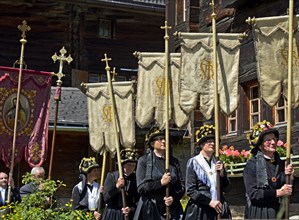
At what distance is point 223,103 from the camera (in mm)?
8125

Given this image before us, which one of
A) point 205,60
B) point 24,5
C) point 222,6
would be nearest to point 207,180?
point 205,60

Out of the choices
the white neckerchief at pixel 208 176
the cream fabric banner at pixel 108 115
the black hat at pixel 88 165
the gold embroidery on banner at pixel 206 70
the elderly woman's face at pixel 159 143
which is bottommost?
the white neckerchief at pixel 208 176

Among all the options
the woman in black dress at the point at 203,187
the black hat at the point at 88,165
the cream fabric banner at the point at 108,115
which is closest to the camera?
the woman in black dress at the point at 203,187

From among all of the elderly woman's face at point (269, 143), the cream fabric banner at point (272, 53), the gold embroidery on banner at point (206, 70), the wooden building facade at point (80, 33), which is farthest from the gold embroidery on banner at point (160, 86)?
the wooden building facade at point (80, 33)

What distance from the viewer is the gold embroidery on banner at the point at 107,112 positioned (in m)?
9.98

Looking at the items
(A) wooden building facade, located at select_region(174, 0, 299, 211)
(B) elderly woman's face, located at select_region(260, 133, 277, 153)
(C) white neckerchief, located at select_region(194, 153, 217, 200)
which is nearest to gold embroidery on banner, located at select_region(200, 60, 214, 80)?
(C) white neckerchief, located at select_region(194, 153, 217, 200)

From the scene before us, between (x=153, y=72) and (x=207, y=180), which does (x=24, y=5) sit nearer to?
(x=153, y=72)

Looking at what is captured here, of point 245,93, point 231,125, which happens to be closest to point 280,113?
point 245,93

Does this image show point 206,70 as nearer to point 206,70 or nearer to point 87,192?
point 206,70

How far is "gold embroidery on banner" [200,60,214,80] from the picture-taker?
8.23m

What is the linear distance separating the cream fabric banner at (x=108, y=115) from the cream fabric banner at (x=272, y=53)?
2620 millimetres

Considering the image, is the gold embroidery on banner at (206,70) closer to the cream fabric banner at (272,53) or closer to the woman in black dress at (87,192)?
the cream fabric banner at (272,53)

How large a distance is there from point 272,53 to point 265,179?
1.45m

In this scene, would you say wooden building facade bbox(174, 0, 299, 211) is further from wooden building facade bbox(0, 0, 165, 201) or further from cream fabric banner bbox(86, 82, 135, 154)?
wooden building facade bbox(0, 0, 165, 201)
